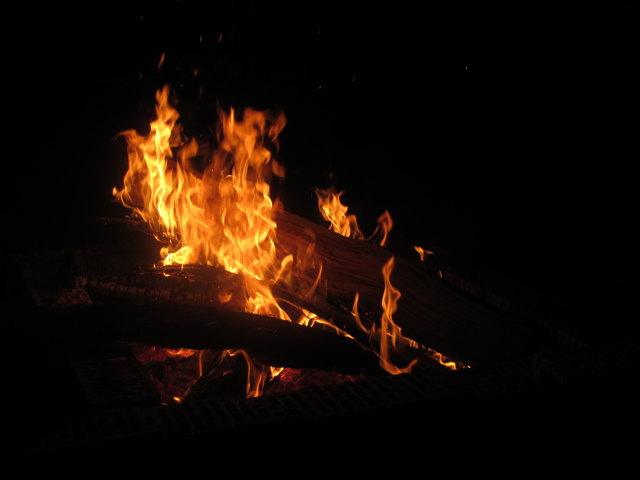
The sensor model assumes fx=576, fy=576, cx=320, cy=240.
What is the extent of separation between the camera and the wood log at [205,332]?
268 cm

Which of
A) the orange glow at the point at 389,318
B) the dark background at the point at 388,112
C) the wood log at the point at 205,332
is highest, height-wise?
the dark background at the point at 388,112

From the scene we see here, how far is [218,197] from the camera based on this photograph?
424cm

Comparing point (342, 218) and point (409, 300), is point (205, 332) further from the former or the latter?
point (342, 218)

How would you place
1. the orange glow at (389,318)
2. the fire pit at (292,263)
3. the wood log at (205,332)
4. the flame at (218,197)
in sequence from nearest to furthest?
the fire pit at (292,263)
the wood log at (205,332)
the orange glow at (389,318)
the flame at (218,197)

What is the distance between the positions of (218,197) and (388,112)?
1.60 meters

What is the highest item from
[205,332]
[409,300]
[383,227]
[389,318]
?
[383,227]

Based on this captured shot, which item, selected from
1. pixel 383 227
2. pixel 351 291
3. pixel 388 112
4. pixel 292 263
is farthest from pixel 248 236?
pixel 388 112

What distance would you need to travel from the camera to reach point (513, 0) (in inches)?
157

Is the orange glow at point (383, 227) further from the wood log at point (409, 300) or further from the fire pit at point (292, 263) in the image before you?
the wood log at point (409, 300)

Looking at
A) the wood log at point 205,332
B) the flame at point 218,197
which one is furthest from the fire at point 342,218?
the wood log at point 205,332

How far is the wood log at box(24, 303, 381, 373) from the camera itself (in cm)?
268

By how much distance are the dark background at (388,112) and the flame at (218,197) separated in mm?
377

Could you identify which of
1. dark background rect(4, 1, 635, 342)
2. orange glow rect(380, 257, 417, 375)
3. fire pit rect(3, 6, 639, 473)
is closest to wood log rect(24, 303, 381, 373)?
fire pit rect(3, 6, 639, 473)

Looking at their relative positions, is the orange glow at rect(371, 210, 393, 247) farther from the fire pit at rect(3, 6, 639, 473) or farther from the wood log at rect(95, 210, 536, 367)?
the wood log at rect(95, 210, 536, 367)
